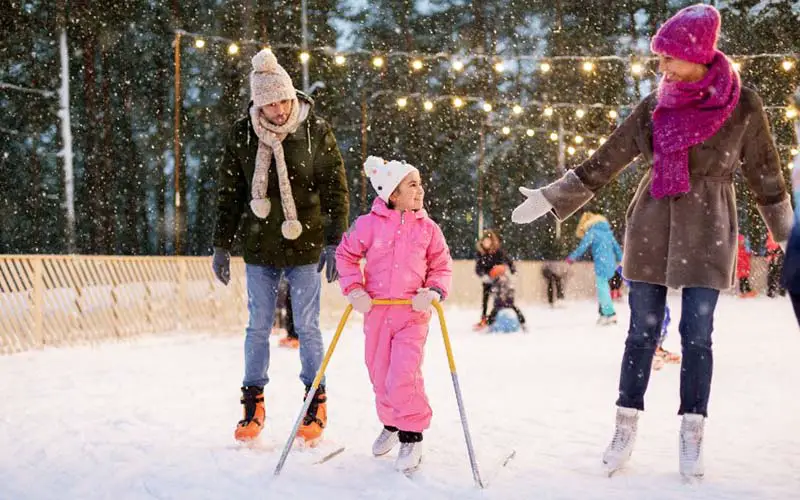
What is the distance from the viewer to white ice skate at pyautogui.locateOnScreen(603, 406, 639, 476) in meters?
3.31

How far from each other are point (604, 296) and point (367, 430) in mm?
7824

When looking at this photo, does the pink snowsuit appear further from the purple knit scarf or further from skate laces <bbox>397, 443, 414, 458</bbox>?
the purple knit scarf

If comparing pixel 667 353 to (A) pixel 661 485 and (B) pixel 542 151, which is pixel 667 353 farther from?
(B) pixel 542 151

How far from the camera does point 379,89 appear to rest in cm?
2723

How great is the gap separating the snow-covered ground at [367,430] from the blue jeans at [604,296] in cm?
298

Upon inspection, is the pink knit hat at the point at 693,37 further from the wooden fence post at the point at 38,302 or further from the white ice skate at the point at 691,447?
the wooden fence post at the point at 38,302

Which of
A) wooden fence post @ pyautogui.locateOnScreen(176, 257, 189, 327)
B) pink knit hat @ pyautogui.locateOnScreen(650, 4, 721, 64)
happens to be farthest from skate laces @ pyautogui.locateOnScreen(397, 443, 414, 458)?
wooden fence post @ pyautogui.locateOnScreen(176, 257, 189, 327)

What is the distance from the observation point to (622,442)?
3.32 m

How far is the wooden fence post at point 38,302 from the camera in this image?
8805 mm

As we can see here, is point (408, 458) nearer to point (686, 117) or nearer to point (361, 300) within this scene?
point (361, 300)

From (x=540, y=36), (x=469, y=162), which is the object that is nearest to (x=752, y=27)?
(x=540, y=36)

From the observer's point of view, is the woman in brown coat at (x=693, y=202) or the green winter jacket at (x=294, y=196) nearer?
the woman in brown coat at (x=693, y=202)

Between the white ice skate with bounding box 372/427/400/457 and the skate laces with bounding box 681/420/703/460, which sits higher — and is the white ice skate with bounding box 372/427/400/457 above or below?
below

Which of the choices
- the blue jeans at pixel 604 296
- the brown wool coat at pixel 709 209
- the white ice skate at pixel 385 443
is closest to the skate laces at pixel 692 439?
the brown wool coat at pixel 709 209
